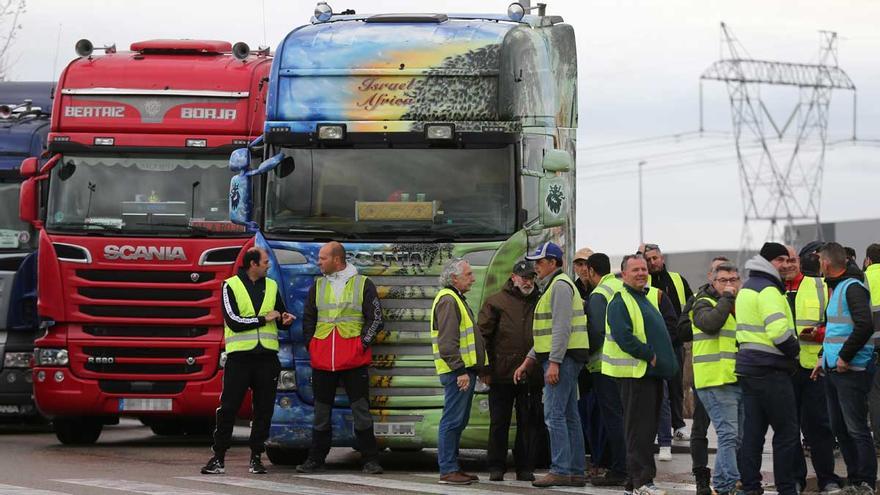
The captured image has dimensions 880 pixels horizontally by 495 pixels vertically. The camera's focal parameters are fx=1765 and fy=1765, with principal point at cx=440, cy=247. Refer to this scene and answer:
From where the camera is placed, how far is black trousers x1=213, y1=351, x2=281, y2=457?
48.9ft

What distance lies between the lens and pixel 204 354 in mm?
17891

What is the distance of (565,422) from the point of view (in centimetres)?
1417

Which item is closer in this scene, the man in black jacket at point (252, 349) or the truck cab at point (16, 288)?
the man in black jacket at point (252, 349)

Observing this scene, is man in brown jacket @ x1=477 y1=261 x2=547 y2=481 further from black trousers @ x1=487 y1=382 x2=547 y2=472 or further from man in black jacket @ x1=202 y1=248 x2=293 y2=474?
man in black jacket @ x1=202 y1=248 x2=293 y2=474

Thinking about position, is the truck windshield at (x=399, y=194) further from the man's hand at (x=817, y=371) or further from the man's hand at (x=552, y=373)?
the man's hand at (x=817, y=371)

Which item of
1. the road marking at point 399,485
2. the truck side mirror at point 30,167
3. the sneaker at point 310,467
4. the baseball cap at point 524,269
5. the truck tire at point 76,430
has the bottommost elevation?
the road marking at point 399,485

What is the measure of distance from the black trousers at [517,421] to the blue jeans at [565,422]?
34 cm

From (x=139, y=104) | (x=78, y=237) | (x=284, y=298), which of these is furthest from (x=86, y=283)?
(x=284, y=298)

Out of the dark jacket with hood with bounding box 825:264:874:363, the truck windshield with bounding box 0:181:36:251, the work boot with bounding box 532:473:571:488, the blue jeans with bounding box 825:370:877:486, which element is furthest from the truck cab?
the dark jacket with hood with bounding box 825:264:874:363

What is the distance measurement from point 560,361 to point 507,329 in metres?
0.73

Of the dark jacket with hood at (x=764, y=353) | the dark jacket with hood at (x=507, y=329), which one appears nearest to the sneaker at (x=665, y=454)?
the dark jacket with hood at (x=507, y=329)

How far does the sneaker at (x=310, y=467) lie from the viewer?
49.0 feet

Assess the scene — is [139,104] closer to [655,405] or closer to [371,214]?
[371,214]

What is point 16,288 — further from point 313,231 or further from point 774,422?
point 774,422
